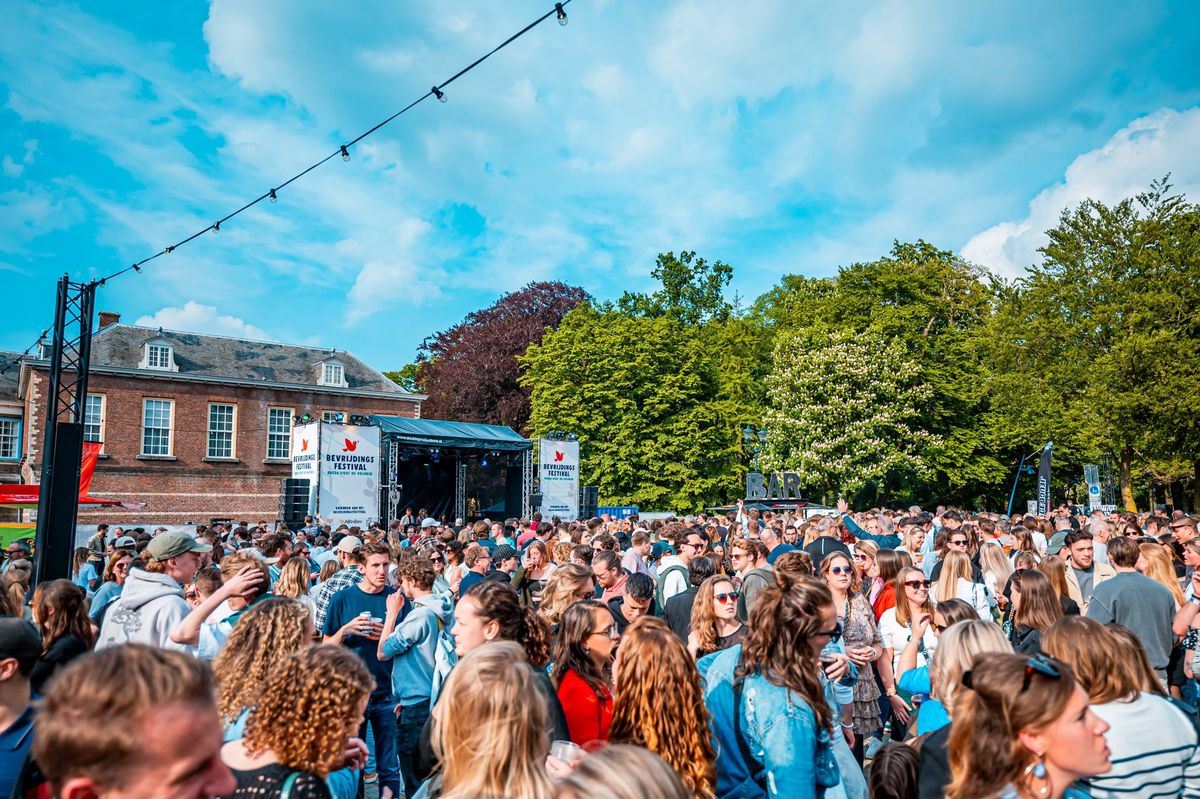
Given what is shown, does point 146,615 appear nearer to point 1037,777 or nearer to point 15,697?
point 15,697

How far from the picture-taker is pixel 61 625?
404 cm

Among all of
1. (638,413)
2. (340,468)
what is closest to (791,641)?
(340,468)

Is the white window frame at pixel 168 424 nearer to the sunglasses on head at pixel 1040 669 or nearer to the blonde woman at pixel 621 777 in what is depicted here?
the blonde woman at pixel 621 777

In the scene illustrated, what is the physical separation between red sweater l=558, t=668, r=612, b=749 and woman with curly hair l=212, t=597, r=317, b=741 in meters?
1.11

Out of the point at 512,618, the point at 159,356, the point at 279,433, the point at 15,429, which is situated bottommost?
the point at 512,618

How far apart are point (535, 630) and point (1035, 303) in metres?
31.5

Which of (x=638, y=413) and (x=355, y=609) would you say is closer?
(x=355, y=609)

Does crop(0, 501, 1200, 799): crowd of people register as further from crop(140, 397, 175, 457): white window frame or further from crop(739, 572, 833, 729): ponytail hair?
crop(140, 397, 175, 457): white window frame

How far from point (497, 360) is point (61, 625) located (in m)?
35.7

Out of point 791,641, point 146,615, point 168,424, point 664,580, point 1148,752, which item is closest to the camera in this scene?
point 1148,752

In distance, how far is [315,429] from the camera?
2033cm

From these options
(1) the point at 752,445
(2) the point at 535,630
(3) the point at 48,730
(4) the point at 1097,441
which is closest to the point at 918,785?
(2) the point at 535,630

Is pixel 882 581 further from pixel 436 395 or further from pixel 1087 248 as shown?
pixel 436 395

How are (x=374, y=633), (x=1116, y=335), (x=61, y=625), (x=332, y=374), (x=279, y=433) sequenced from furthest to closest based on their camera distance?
(x=332, y=374)
(x=279, y=433)
(x=1116, y=335)
(x=374, y=633)
(x=61, y=625)
